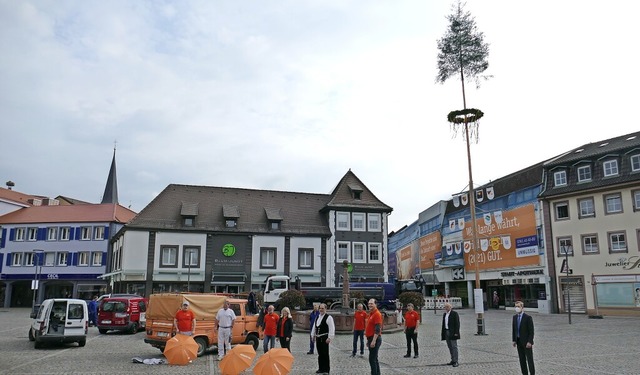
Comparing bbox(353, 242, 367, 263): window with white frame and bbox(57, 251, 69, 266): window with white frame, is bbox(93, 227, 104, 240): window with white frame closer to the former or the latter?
bbox(57, 251, 69, 266): window with white frame

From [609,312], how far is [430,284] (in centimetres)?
2828

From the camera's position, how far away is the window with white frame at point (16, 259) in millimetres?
59188

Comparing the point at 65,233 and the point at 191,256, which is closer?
the point at 191,256

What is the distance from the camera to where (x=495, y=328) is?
1098 inches

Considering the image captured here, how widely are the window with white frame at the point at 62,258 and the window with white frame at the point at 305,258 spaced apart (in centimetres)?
2735

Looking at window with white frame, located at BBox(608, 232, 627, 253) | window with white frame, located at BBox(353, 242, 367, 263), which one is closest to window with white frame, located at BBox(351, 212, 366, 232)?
window with white frame, located at BBox(353, 242, 367, 263)

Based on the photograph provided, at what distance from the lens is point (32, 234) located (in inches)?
2357

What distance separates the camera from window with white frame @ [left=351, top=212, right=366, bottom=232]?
50281 mm

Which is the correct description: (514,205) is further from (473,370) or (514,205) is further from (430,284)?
(473,370)

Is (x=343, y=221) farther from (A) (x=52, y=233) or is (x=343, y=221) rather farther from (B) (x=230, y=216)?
(A) (x=52, y=233)

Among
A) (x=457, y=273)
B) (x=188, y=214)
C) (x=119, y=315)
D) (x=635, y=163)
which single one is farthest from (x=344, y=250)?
(x=119, y=315)

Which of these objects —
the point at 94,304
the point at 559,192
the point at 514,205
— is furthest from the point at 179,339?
the point at 514,205

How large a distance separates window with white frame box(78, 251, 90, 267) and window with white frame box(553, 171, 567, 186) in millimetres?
46710

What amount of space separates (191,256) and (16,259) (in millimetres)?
26377
